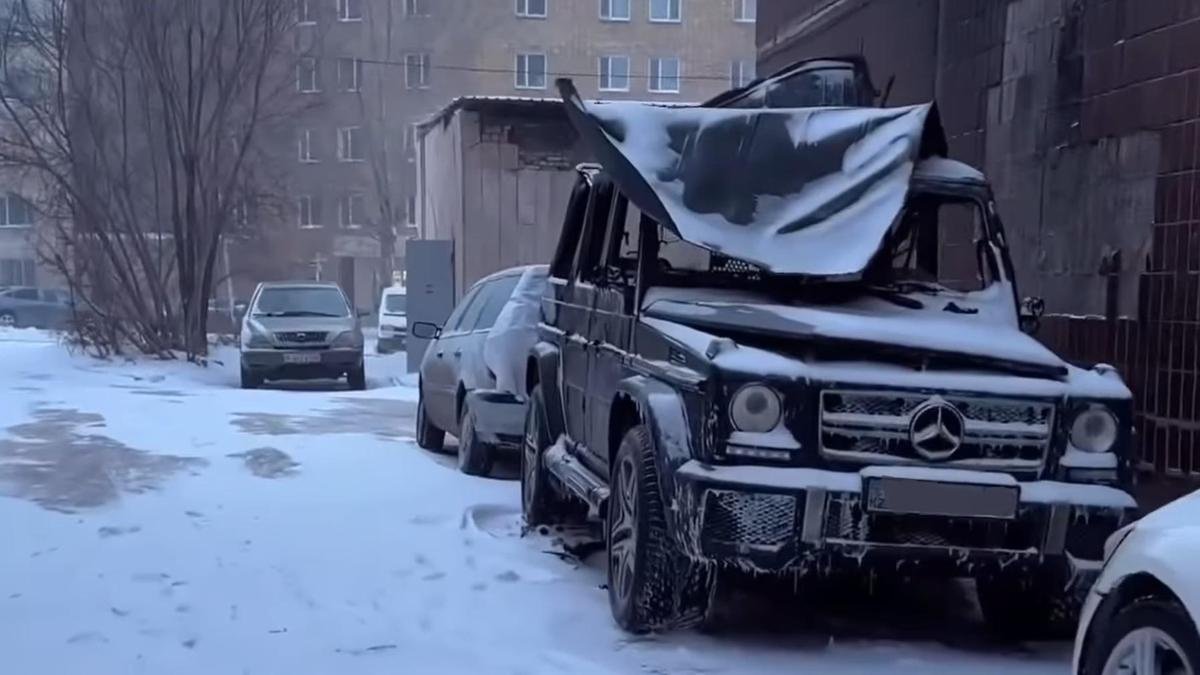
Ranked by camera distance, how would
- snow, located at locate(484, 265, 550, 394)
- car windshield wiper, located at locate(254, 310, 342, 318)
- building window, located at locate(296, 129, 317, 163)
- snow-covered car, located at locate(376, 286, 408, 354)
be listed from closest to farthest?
snow, located at locate(484, 265, 550, 394), car windshield wiper, located at locate(254, 310, 342, 318), snow-covered car, located at locate(376, 286, 408, 354), building window, located at locate(296, 129, 317, 163)

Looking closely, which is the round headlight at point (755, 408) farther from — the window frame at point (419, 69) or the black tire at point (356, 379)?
the window frame at point (419, 69)

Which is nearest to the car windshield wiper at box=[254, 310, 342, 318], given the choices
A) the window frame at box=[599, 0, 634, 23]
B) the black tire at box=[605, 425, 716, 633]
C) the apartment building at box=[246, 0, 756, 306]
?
the black tire at box=[605, 425, 716, 633]

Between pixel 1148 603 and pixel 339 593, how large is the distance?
355 cm

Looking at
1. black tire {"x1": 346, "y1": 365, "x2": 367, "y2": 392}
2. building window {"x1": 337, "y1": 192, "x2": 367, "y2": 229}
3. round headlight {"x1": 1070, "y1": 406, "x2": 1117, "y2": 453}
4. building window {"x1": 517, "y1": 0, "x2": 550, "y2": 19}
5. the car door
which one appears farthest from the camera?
building window {"x1": 337, "y1": 192, "x2": 367, "y2": 229}

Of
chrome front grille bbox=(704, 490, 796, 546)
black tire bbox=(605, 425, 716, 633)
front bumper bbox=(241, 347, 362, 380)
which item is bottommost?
front bumper bbox=(241, 347, 362, 380)

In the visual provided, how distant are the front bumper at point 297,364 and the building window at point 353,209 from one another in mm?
34375

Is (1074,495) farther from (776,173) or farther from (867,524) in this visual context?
(776,173)

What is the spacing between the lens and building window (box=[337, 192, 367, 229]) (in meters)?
52.8

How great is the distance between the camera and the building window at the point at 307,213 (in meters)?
52.6

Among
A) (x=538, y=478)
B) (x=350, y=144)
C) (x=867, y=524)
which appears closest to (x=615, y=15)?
(x=350, y=144)

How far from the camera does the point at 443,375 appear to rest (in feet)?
35.6

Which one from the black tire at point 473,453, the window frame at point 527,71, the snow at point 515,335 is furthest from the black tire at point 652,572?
the window frame at point 527,71

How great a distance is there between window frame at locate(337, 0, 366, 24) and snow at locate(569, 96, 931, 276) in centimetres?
4565

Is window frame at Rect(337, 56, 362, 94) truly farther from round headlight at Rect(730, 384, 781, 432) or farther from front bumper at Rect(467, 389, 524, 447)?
round headlight at Rect(730, 384, 781, 432)
